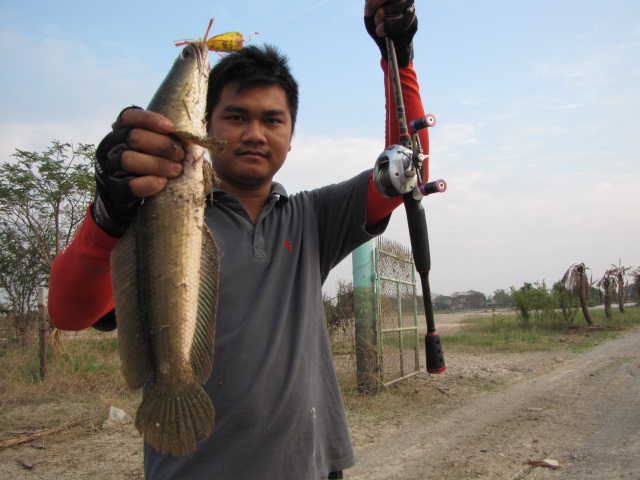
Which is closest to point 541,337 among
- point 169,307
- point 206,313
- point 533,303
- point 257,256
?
point 533,303

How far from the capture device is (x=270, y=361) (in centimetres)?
187

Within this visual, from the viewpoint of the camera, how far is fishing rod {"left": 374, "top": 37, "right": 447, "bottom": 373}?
222 centimetres

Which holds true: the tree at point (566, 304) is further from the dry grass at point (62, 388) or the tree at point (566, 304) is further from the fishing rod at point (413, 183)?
the fishing rod at point (413, 183)

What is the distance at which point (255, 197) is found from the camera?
7.70ft

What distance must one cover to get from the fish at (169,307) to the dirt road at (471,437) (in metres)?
3.75

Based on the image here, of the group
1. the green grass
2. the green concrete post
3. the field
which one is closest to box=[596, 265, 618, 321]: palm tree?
the green grass

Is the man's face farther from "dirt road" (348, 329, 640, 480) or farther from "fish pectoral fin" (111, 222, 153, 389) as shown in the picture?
"dirt road" (348, 329, 640, 480)

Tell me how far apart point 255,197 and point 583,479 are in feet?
13.6

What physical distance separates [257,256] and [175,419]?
75cm

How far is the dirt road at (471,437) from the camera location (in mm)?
4707

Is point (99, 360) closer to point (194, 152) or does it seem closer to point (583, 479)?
point (583, 479)

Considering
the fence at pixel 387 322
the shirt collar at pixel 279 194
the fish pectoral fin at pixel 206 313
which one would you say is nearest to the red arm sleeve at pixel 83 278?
the fish pectoral fin at pixel 206 313

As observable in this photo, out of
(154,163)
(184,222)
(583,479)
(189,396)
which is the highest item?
(154,163)

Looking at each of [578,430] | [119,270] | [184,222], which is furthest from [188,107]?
[578,430]
